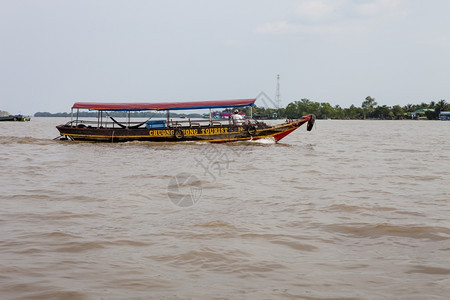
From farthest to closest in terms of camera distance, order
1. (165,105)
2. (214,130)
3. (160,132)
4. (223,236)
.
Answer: (165,105) → (160,132) → (214,130) → (223,236)

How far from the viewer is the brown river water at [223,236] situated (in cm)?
338

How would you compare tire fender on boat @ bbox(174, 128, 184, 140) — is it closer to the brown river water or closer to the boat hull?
the boat hull

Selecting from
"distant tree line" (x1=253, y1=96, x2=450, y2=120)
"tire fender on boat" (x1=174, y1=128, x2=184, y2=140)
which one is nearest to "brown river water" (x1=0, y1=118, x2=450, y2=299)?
"tire fender on boat" (x1=174, y1=128, x2=184, y2=140)

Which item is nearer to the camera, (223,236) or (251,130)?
(223,236)

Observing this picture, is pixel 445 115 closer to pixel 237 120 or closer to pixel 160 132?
pixel 237 120

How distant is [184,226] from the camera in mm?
5406

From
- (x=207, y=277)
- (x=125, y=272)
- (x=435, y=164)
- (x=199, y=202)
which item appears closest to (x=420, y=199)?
(x=199, y=202)

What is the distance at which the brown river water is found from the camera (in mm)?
3381

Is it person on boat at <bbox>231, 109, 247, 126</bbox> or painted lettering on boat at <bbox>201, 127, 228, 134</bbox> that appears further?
person on boat at <bbox>231, 109, 247, 126</bbox>

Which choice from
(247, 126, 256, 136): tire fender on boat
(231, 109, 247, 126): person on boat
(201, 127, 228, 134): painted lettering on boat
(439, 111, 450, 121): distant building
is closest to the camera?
(201, 127, 228, 134): painted lettering on boat

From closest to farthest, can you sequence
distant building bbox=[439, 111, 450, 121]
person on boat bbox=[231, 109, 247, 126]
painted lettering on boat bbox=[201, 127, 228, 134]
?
painted lettering on boat bbox=[201, 127, 228, 134] < person on boat bbox=[231, 109, 247, 126] < distant building bbox=[439, 111, 450, 121]

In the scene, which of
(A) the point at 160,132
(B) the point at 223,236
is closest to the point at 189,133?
(A) the point at 160,132

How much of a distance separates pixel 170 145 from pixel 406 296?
58.5 feet

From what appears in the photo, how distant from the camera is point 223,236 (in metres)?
4.97
